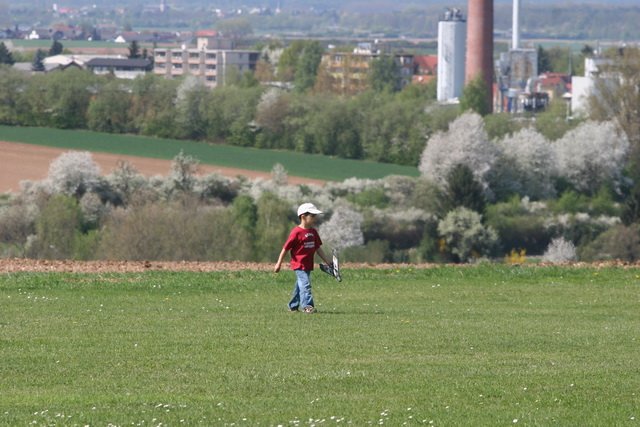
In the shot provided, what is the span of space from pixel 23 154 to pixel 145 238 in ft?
110

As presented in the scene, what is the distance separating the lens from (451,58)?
462ft

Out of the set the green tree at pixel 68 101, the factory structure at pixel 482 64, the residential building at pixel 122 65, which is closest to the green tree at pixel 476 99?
the factory structure at pixel 482 64

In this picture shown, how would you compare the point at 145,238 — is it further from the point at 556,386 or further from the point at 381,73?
the point at 381,73

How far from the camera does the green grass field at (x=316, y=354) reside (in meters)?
10.8

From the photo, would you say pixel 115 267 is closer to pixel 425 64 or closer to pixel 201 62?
pixel 201 62

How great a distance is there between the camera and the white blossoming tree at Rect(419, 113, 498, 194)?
245ft

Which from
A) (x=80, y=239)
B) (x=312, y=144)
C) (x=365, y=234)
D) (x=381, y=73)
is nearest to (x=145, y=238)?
(x=80, y=239)

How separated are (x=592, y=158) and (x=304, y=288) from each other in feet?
202

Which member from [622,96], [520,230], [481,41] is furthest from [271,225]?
[481,41]

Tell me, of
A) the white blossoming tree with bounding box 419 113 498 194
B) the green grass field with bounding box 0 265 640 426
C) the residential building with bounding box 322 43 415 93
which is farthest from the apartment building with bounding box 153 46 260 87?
the green grass field with bounding box 0 265 640 426

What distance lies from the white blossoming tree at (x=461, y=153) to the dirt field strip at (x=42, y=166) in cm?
606

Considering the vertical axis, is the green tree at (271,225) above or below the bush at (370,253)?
above

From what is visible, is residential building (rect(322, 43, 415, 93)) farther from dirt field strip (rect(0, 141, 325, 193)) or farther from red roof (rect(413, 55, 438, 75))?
→ dirt field strip (rect(0, 141, 325, 193))

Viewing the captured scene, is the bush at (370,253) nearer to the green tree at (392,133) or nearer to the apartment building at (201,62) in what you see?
the green tree at (392,133)
